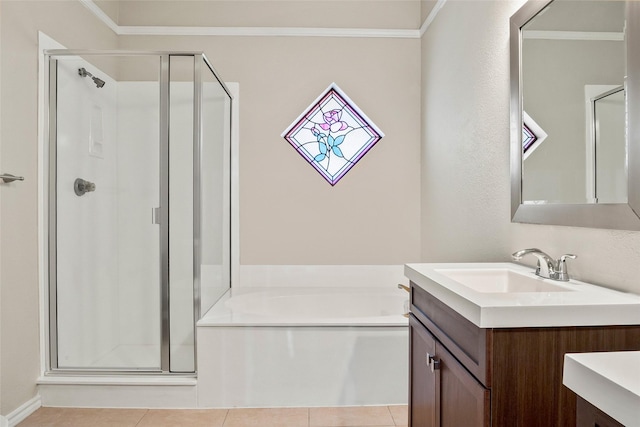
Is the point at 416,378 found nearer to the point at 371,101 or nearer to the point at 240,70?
the point at 371,101

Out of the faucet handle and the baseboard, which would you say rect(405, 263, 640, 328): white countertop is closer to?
the faucet handle

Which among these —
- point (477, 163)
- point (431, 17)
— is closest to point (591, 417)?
point (477, 163)

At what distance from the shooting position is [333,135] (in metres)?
3.32

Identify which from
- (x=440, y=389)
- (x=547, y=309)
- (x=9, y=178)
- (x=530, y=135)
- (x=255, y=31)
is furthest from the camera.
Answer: (x=255, y=31)

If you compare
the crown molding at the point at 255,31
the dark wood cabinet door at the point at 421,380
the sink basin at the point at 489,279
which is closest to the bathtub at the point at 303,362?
the dark wood cabinet door at the point at 421,380

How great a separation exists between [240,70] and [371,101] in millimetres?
1044

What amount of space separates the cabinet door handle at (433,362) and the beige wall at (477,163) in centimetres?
55

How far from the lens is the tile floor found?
2125mm

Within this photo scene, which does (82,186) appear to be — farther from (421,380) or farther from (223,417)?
(421,380)

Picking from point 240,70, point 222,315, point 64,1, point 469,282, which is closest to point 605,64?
point 469,282

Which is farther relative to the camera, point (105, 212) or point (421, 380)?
point (105, 212)

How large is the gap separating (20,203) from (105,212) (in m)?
0.49

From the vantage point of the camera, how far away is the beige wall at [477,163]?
134cm

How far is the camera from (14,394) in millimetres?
2104
